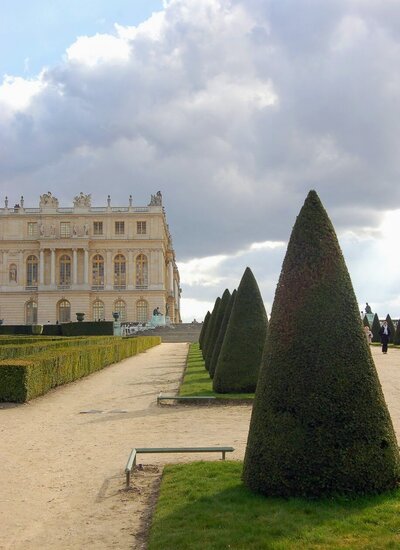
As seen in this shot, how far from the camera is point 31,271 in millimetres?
76562

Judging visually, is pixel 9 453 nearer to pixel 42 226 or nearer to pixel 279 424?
pixel 279 424

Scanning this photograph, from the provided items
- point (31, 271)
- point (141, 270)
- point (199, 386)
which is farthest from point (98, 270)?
point (199, 386)

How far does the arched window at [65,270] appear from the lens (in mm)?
76188

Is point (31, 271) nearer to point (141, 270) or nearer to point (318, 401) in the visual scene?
point (141, 270)

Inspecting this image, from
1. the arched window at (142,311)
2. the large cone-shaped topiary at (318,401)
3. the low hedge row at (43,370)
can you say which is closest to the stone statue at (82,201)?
the arched window at (142,311)

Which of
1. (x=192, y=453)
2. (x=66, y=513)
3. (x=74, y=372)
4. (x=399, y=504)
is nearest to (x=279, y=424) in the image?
(x=399, y=504)

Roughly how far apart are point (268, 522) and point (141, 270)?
72136mm

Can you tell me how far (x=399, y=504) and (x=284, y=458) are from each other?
95 centimetres

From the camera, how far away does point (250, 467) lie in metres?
5.46

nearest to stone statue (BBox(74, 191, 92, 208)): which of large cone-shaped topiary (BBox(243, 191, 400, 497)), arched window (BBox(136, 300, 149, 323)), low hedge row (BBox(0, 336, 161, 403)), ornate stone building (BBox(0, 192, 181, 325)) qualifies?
ornate stone building (BBox(0, 192, 181, 325))

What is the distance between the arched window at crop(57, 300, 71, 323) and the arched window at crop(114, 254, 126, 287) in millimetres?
6216

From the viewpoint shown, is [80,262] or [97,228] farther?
[97,228]

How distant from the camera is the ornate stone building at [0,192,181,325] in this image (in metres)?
75.1

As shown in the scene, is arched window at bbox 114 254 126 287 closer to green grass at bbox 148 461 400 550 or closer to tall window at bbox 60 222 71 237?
tall window at bbox 60 222 71 237
